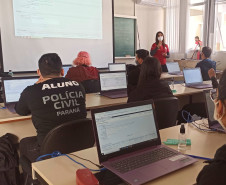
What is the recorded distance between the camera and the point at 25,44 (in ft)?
15.3

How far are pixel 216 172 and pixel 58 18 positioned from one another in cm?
467

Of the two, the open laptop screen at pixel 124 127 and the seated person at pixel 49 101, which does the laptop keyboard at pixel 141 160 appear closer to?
the open laptop screen at pixel 124 127

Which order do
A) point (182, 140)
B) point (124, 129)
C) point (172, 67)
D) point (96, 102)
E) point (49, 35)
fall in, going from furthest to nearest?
1. point (172, 67)
2. point (49, 35)
3. point (96, 102)
4. point (182, 140)
5. point (124, 129)

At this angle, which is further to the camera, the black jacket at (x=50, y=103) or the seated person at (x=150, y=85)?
the seated person at (x=150, y=85)

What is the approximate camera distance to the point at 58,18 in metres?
4.91

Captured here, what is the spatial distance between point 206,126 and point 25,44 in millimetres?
3898

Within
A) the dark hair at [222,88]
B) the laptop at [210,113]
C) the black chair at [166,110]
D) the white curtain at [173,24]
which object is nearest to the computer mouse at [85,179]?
the dark hair at [222,88]

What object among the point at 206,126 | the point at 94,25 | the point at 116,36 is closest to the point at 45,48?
the point at 94,25

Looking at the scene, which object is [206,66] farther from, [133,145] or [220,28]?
[133,145]

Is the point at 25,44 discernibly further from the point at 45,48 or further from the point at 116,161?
the point at 116,161

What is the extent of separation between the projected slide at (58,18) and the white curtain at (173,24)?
3.30 m

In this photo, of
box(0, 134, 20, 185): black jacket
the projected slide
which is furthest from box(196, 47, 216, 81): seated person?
box(0, 134, 20, 185): black jacket

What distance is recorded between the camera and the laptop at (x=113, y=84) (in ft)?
10.3

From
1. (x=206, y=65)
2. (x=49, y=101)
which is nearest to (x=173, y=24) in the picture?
(x=206, y=65)
